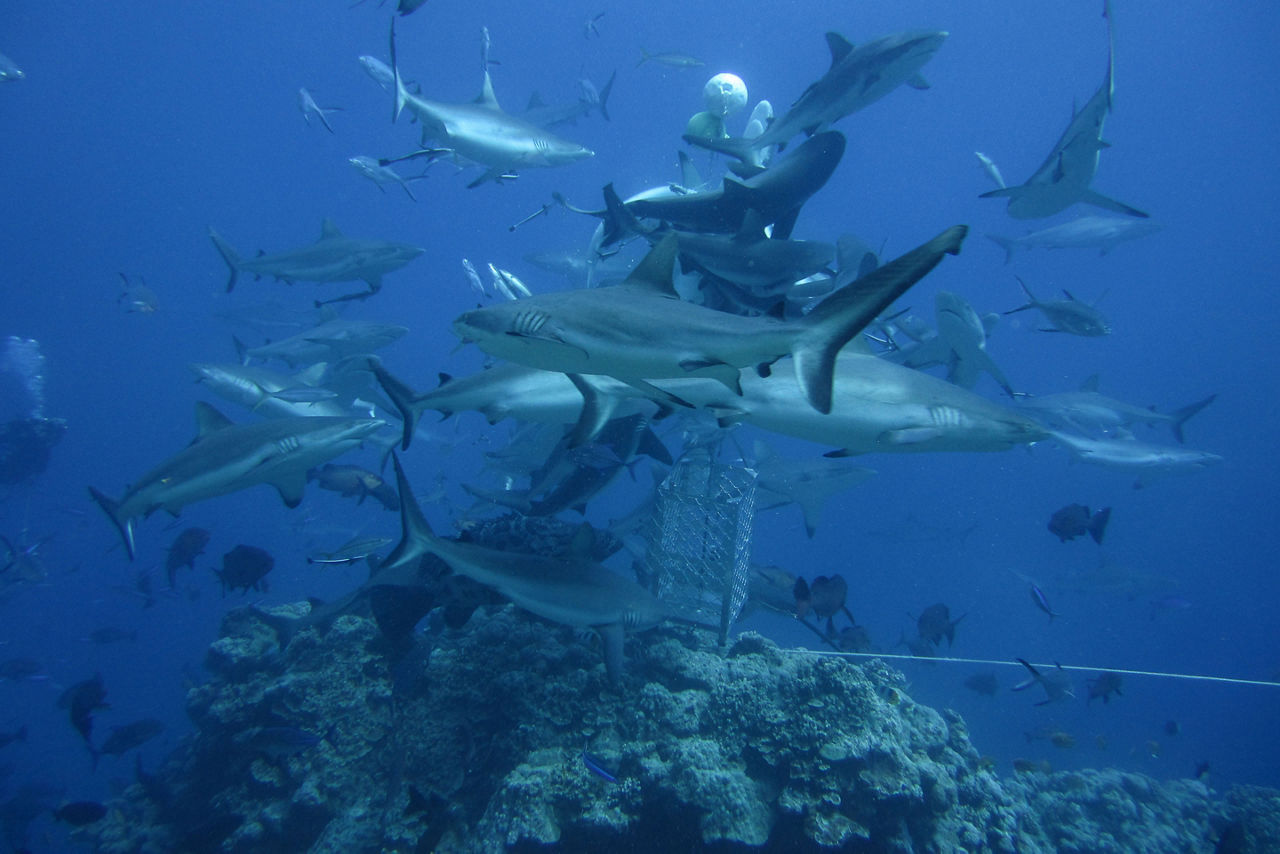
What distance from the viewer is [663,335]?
244 cm

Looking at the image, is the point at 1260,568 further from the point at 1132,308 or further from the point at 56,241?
the point at 56,241

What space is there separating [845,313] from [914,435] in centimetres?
159

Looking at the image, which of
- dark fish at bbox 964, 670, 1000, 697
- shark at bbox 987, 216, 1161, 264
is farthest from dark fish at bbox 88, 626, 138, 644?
shark at bbox 987, 216, 1161, 264

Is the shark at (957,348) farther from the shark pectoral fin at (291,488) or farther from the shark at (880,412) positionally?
the shark pectoral fin at (291,488)

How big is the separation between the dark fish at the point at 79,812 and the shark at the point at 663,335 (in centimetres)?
987

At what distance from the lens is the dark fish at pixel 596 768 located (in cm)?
467

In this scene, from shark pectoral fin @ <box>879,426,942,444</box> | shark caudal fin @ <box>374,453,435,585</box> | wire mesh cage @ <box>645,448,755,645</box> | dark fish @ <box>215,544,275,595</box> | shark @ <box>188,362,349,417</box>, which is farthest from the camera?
shark @ <box>188,362,349,417</box>

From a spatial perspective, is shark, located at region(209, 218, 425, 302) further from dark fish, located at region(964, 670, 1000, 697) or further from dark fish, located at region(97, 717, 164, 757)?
dark fish, located at region(964, 670, 1000, 697)

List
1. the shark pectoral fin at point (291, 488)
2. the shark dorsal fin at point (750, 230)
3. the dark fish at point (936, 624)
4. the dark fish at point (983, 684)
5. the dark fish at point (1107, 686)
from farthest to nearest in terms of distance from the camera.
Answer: the dark fish at point (983, 684), the dark fish at point (1107, 686), the dark fish at point (936, 624), the shark pectoral fin at point (291, 488), the shark dorsal fin at point (750, 230)

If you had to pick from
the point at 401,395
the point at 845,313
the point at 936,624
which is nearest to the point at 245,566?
the point at 401,395

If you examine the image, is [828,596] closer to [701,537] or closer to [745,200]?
[701,537]

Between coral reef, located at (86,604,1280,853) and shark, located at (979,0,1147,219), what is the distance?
6.06m

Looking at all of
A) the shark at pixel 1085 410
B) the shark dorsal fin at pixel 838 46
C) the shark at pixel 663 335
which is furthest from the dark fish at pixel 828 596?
the shark at pixel 1085 410

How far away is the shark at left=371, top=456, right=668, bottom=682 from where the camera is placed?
16.2ft
